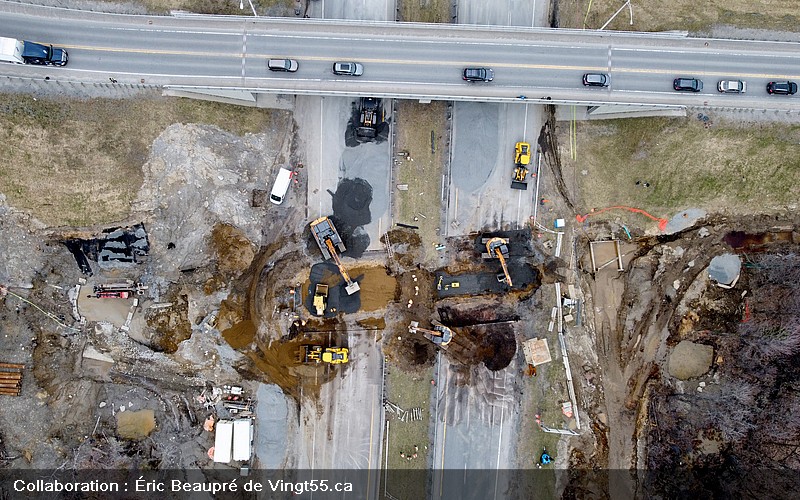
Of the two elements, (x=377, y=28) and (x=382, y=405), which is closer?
(x=377, y=28)

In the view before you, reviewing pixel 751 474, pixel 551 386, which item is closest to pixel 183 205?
pixel 551 386

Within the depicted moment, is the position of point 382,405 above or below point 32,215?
below

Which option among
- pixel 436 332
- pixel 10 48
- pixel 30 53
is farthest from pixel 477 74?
pixel 10 48

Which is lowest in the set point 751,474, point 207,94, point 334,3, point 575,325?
point 751,474

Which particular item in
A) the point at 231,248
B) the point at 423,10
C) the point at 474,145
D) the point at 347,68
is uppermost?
the point at 423,10

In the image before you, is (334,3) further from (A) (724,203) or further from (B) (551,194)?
(A) (724,203)

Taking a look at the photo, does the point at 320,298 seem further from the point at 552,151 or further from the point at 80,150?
the point at 552,151

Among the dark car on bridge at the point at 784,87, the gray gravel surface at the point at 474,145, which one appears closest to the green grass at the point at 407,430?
the gray gravel surface at the point at 474,145

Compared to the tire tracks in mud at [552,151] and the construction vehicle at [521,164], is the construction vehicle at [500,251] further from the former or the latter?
the tire tracks in mud at [552,151]
